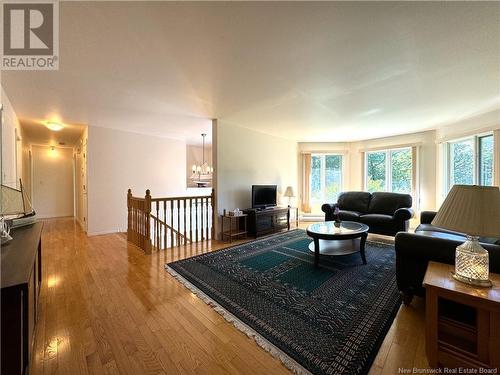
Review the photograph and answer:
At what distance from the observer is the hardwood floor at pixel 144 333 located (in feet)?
4.58

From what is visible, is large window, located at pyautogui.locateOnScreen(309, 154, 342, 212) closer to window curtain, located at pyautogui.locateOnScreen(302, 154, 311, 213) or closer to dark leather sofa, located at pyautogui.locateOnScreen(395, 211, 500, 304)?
window curtain, located at pyautogui.locateOnScreen(302, 154, 311, 213)

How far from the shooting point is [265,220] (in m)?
4.77

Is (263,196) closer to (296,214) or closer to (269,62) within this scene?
(296,214)

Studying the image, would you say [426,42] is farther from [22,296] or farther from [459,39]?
[22,296]

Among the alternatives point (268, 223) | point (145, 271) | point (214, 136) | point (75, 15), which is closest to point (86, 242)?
point (145, 271)

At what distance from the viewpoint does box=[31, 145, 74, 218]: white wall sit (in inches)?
268

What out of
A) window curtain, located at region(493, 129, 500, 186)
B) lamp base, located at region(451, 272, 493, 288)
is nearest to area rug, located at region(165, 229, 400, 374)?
lamp base, located at region(451, 272, 493, 288)

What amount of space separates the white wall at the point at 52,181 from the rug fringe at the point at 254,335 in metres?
7.24

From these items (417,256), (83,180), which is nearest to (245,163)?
(417,256)

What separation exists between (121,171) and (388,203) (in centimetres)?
609

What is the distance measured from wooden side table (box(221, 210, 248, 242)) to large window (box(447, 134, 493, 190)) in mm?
4555

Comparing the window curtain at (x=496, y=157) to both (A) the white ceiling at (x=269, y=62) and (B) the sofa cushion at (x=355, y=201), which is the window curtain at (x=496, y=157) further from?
(B) the sofa cushion at (x=355, y=201)

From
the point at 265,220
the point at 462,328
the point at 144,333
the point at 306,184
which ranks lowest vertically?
the point at 144,333

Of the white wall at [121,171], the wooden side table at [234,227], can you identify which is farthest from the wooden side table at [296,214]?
the white wall at [121,171]
